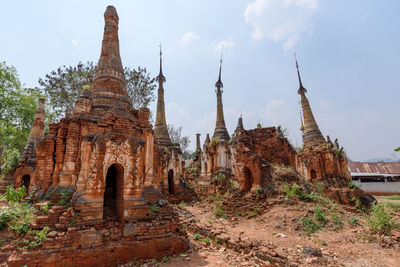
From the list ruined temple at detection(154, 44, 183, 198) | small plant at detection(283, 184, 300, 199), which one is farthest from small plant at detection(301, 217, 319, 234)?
ruined temple at detection(154, 44, 183, 198)

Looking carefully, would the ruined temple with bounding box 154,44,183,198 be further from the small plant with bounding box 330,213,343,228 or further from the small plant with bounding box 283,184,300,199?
the small plant with bounding box 330,213,343,228

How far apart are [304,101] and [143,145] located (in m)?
17.4

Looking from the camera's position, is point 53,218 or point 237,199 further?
point 237,199

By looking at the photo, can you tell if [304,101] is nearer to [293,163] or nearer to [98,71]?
[293,163]

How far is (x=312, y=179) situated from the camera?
1633cm

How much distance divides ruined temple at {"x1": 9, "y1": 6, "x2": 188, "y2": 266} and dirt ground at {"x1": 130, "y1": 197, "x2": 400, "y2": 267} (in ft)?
2.99

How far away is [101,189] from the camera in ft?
20.0

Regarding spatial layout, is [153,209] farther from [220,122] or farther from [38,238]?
[220,122]

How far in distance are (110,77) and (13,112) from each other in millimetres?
21074

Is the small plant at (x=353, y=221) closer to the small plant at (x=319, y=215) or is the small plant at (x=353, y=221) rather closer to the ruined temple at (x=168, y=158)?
the small plant at (x=319, y=215)

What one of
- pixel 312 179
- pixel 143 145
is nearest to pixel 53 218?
pixel 143 145

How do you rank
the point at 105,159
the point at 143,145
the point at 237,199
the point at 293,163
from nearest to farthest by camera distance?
1. the point at 105,159
2. the point at 143,145
3. the point at 237,199
4. the point at 293,163

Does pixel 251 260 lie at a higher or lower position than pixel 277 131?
lower

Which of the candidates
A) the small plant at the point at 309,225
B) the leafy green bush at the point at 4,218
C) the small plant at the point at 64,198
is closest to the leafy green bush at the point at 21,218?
the leafy green bush at the point at 4,218
